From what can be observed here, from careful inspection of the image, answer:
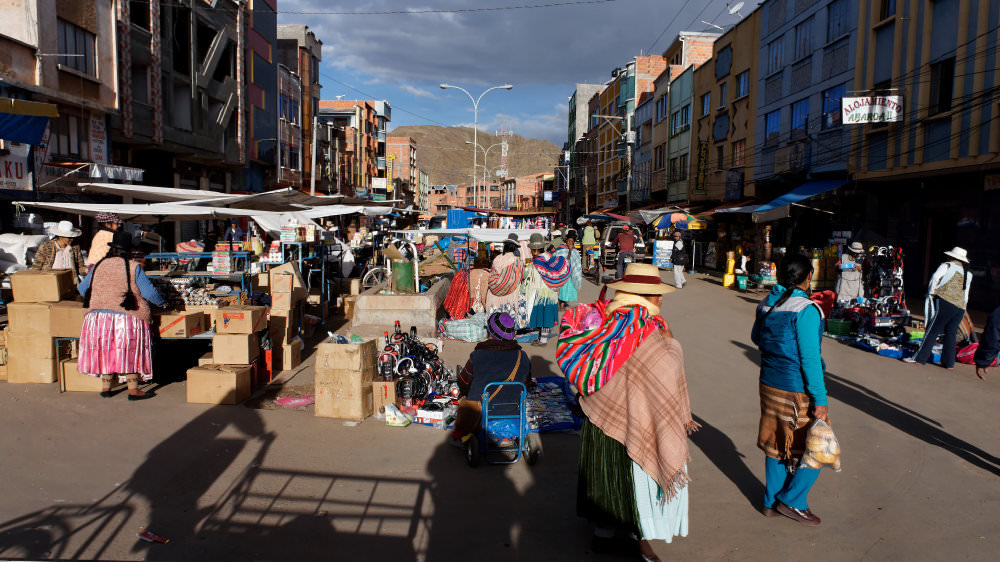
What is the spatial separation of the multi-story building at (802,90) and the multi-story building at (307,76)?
25476mm

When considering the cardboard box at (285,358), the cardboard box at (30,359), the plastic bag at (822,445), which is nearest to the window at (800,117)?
the cardboard box at (285,358)

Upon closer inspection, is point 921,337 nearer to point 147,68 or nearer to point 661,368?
point 661,368

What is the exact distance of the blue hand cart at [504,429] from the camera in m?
5.40

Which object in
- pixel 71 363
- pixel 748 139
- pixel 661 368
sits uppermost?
pixel 748 139

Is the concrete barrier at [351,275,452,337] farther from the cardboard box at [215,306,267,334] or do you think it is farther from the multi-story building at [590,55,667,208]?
the multi-story building at [590,55,667,208]

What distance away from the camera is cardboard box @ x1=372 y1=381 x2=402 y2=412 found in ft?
22.2

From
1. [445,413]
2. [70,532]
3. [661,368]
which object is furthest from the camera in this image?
[445,413]

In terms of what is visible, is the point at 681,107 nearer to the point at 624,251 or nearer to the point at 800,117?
the point at 800,117

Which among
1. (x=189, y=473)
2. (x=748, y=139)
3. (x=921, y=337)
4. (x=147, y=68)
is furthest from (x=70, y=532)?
(x=748, y=139)

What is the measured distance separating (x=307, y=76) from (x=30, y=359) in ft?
125

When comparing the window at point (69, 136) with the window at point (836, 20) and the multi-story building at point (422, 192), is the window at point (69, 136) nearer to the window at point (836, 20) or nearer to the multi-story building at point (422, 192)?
the window at point (836, 20)

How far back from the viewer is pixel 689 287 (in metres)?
19.6

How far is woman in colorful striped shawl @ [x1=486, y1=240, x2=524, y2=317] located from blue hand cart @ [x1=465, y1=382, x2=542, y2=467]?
4.91 m

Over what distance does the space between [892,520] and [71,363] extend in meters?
8.25
